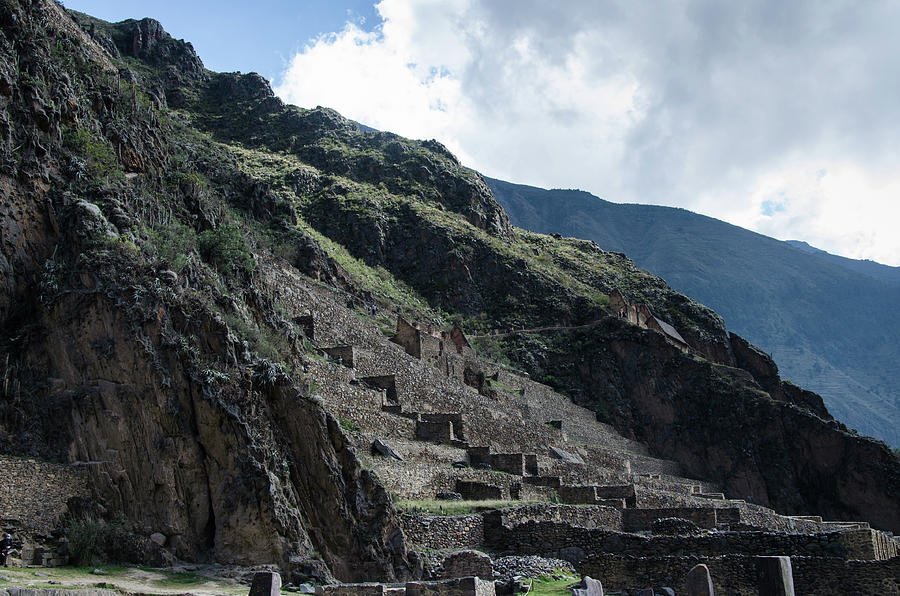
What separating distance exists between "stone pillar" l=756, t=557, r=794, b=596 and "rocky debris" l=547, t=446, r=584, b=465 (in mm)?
30460

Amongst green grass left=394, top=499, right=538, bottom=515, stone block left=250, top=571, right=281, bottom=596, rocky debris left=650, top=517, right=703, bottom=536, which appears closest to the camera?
stone block left=250, top=571, right=281, bottom=596

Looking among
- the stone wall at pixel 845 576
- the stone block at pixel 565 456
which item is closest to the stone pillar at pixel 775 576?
the stone wall at pixel 845 576

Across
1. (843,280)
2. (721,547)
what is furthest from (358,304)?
(843,280)

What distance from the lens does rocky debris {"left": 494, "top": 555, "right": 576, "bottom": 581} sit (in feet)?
67.6

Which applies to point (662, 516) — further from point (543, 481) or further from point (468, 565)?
point (468, 565)

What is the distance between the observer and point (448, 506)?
26484 mm

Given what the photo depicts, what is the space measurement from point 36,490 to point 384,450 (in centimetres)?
1156

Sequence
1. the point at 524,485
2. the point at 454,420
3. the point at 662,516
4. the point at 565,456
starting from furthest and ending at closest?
the point at 565,456
the point at 454,420
the point at 524,485
the point at 662,516

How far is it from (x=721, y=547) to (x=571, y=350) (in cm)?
5383

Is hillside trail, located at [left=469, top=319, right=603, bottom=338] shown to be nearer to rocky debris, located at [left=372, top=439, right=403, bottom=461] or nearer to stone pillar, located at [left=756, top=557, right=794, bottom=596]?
rocky debris, located at [left=372, top=439, right=403, bottom=461]

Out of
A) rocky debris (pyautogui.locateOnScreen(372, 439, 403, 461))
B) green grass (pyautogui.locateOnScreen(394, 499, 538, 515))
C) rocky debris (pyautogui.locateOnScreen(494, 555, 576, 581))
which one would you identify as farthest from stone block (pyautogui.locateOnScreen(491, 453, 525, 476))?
rocky debris (pyautogui.locateOnScreen(494, 555, 576, 581))

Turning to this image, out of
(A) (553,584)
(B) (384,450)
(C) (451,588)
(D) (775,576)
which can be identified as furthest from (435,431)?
(D) (775,576)

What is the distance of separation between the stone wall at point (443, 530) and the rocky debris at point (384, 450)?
3.84m

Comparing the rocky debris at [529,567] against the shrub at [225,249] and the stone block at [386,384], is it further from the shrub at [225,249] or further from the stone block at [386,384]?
the stone block at [386,384]
